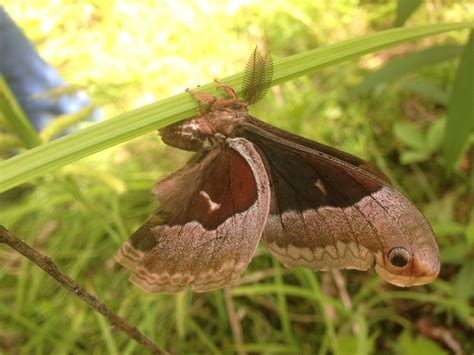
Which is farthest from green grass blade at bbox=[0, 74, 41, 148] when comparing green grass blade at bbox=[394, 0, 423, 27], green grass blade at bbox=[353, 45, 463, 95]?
green grass blade at bbox=[353, 45, 463, 95]

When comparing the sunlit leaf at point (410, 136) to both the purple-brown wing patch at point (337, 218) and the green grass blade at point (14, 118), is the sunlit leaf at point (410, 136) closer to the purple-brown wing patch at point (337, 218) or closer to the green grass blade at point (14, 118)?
the purple-brown wing patch at point (337, 218)

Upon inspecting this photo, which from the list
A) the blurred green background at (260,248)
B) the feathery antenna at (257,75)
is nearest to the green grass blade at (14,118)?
the blurred green background at (260,248)

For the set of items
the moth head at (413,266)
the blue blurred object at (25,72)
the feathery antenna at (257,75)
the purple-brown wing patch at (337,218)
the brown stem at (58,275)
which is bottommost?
the moth head at (413,266)

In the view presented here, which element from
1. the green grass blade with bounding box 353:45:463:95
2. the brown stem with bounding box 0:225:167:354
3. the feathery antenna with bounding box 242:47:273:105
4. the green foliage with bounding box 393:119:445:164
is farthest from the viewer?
the green foliage with bounding box 393:119:445:164

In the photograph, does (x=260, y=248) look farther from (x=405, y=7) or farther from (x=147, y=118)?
(x=147, y=118)

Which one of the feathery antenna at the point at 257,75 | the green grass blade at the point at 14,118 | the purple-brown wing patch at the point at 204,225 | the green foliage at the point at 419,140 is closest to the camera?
the feathery antenna at the point at 257,75

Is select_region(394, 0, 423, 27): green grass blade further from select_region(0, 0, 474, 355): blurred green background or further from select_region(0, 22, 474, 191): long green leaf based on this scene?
select_region(0, 0, 474, 355): blurred green background

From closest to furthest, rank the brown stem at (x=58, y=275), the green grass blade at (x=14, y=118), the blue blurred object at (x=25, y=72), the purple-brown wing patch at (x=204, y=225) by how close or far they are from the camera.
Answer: the brown stem at (x=58, y=275) → the purple-brown wing patch at (x=204, y=225) → the green grass blade at (x=14, y=118) → the blue blurred object at (x=25, y=72)
